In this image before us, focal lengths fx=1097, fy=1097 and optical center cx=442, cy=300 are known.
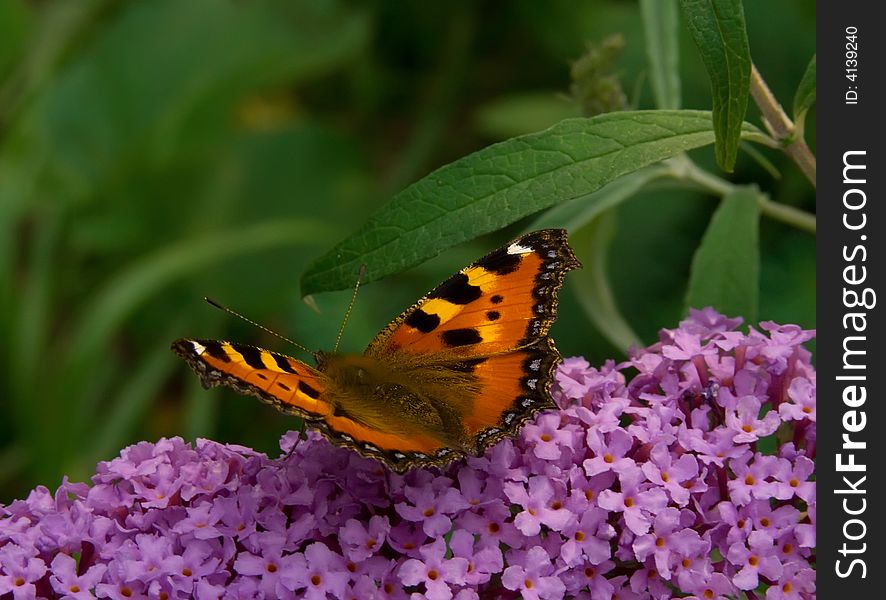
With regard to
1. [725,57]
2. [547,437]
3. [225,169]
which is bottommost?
[225,169]

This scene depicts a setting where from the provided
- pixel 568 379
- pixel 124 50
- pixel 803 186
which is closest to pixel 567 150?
pixel 568 379

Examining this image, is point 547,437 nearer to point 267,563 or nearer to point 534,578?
point 534,578

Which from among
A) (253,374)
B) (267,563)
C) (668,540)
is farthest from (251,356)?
(668,540)

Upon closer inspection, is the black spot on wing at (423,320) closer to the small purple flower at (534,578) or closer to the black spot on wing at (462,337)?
the black spot on wing at (462,337)

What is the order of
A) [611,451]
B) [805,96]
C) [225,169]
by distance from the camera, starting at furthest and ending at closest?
[225,169], [805,96], [611,451]

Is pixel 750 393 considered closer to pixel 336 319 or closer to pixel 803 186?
pixel 336 319

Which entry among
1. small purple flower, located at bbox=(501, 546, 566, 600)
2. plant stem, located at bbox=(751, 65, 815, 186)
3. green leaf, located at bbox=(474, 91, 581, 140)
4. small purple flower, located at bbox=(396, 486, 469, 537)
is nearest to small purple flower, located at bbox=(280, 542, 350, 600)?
small purple flower, located at bbox=(396, 486, 469, 537)
